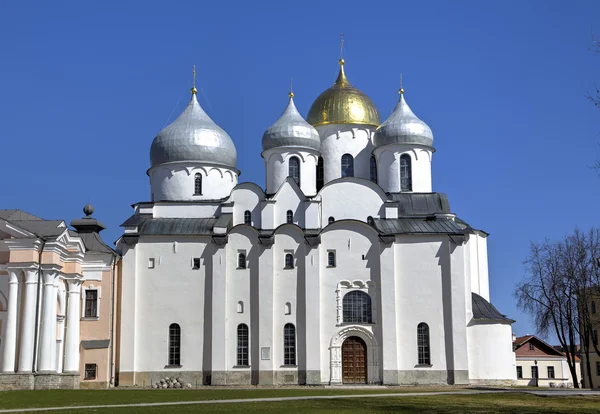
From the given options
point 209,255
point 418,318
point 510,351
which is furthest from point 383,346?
point 209,255

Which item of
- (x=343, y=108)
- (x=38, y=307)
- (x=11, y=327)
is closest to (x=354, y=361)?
(x=343, y=108)

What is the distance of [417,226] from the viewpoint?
152ft

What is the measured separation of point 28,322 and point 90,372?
7.25 meters

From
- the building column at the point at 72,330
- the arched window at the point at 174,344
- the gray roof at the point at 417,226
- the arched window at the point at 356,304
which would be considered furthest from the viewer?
the gray roof at the point at 417,226

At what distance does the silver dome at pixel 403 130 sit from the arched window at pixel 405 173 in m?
1.06

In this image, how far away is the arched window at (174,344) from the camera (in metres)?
45.2

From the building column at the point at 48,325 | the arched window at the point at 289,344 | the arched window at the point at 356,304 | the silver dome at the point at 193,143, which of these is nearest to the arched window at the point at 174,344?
the arched window at the point at 289,344

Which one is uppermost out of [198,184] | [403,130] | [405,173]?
[403,130]

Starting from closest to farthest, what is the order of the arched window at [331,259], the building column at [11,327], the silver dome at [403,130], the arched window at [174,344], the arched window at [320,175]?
the building column at [11,327], the arched window at [174,344], the arched window at [331,259], the silver dome at [403,130], the arched window at [320,175]

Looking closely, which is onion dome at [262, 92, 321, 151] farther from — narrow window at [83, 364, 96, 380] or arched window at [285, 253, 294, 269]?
narrow window at [83, 364, 96, 380]

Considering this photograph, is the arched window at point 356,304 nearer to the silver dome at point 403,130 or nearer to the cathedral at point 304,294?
the cathedral at point 304,294

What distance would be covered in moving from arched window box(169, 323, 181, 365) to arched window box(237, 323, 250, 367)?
3.11 meters

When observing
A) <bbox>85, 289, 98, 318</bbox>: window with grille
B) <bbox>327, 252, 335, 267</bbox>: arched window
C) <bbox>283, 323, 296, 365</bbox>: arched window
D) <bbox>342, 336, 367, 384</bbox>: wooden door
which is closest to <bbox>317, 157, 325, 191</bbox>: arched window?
<bbox>327, 252, 335, 267</bbox>: arched window

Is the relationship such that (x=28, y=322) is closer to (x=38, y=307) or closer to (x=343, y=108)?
(x=38, y=307)
